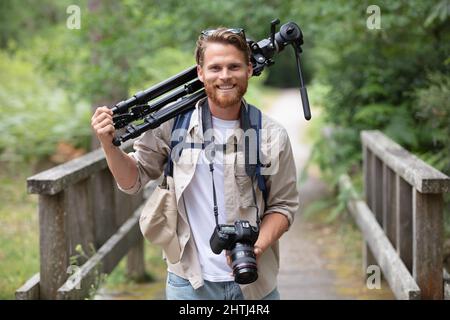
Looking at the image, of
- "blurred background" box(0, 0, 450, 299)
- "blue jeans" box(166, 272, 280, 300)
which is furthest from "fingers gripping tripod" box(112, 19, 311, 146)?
"blurred background" box(0, 0, 450, 299)

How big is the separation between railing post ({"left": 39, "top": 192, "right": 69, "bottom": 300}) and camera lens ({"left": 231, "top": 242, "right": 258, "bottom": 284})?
159 cm

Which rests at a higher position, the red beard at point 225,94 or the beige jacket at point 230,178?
the red beard at point 225,94

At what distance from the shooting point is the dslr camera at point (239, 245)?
281cm

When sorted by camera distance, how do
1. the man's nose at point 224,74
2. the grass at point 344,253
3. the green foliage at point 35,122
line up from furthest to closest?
the green foliage at point 35,122 < the grass at point 344,253 < the man's nose at point 224,74

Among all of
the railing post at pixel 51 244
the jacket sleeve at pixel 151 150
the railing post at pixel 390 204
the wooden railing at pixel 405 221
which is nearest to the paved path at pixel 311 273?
the wooden railing at pixel 405 221

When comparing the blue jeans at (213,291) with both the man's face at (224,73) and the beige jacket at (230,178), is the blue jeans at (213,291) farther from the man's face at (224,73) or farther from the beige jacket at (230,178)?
the man's face at (224,73)

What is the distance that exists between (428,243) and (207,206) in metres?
1.51

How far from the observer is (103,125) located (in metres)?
2.88

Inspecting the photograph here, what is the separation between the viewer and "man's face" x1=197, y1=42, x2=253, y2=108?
2980 millimetres

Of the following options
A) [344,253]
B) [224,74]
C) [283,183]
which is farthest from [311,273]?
[224,74]

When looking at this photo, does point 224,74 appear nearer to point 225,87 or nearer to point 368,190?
point 225,87

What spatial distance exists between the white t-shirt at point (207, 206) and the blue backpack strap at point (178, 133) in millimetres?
113
